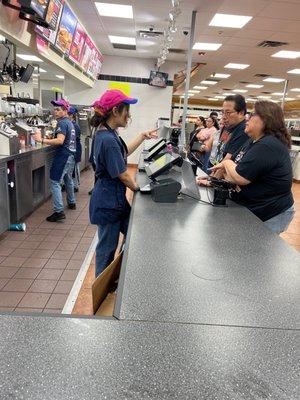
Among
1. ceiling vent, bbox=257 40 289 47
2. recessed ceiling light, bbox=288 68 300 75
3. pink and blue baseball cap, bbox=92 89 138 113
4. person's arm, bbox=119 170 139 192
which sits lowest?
person's arm, bbox=119 170 139 192

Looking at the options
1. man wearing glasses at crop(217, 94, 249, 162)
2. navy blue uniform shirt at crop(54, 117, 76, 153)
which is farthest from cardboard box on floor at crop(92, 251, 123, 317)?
navy blue uniform shirt at crop(54, 117, 76, 153)

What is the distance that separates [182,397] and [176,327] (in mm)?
225

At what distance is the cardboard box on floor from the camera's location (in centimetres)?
123

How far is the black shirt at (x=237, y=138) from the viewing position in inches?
110

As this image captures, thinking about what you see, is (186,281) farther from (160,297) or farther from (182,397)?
(182,397)

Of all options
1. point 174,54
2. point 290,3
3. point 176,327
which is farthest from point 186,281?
point 174,54

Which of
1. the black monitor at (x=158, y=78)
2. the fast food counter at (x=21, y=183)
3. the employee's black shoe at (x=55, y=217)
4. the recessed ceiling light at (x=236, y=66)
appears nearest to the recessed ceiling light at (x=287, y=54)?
the recessed ceiling light at (x=236, y=66)

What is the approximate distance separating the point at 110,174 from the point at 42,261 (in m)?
1.67

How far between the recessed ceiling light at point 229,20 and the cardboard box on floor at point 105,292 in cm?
526

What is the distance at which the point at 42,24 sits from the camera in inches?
157

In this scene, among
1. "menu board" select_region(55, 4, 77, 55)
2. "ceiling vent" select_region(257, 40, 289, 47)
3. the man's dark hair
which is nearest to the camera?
the man's dark hair

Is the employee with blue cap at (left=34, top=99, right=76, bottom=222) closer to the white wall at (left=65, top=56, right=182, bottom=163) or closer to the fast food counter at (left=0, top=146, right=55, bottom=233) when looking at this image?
the fast food counter at (left=0, top=146, right=55, bottom=233)

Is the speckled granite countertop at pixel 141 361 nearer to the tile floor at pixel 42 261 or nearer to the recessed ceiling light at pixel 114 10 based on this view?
the tile floor at pixel 42 261

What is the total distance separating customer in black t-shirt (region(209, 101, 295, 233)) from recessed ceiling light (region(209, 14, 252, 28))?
408 cm
